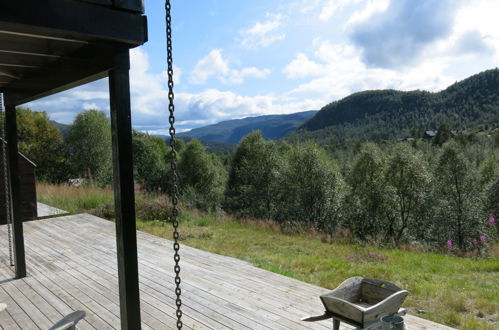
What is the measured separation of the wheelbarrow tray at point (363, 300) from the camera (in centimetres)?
222

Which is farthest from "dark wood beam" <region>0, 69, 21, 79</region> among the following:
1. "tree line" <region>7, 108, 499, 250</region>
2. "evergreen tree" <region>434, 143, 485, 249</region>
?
"evergreen tree" <region>434, 143, 485, 249</region>

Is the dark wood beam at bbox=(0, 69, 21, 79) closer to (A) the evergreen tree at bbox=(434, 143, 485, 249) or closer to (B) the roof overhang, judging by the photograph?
(B) the roof overhang

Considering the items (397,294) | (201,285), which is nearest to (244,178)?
(201,285)

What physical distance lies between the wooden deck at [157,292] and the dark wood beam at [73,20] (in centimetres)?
251

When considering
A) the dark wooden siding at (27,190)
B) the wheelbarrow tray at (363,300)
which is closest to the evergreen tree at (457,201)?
the dark wooden siding at (27,190)

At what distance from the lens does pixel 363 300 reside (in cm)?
271

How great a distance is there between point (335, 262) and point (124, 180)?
15.8 feet

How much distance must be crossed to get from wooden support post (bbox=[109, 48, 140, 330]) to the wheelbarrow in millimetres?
1143

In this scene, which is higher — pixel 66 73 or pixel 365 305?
pixel 66 73

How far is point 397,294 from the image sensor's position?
2352 mm

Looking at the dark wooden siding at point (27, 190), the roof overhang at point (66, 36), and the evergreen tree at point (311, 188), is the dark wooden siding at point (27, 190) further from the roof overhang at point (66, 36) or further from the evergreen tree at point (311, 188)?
the evergreen tree at point (311, 188)

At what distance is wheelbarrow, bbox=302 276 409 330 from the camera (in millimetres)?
2168

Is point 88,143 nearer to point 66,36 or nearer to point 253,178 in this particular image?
point 253,178

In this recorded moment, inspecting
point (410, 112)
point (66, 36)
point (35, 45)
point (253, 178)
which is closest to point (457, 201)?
point (253, 178)
